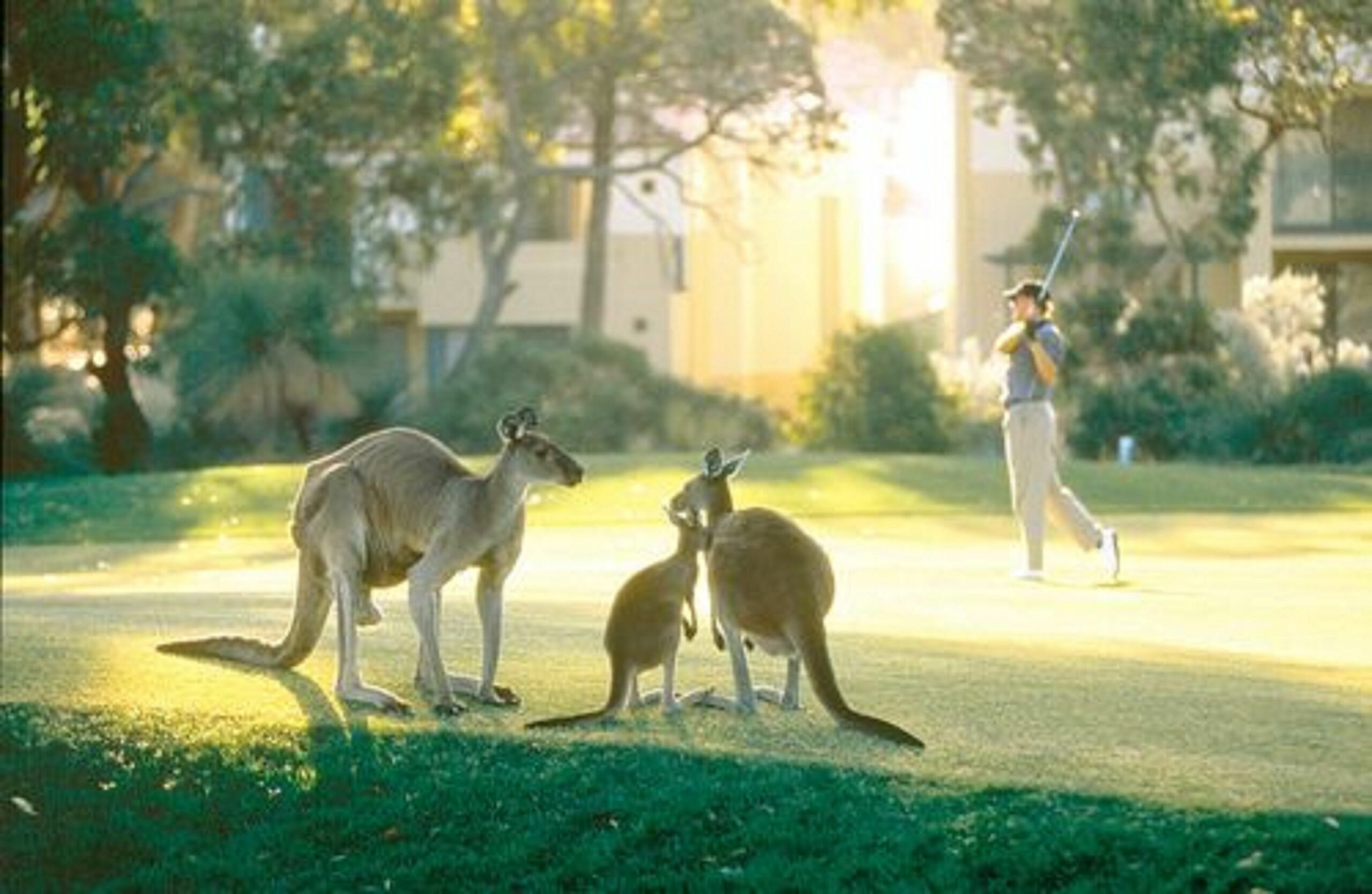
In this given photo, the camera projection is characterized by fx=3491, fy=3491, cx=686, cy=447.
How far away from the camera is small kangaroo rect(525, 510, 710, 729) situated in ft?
41.5

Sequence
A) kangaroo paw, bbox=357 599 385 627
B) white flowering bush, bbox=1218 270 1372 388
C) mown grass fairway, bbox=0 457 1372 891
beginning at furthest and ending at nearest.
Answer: white flowering bush, bbox=1218 270 1372 388 → kangaroo paw, bbox=357 599 385 627 → mown grass fairway, bbox=0 457 1372 891

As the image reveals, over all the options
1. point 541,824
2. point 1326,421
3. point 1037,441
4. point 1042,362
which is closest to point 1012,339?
point 1042,362

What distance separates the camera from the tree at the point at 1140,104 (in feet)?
76.0

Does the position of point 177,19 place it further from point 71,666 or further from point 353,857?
point 353,857

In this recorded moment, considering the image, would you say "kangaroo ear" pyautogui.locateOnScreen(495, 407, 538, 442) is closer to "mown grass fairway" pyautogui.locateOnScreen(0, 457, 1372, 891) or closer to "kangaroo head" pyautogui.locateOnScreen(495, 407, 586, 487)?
"kangaroo head" pyautogui.locateOnScreen(495, 407, 586, 487)

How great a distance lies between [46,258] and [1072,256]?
12854mm

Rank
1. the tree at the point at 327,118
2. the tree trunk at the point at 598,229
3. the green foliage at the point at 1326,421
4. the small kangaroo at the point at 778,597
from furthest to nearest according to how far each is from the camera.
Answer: the tree trunk at the point at 598,229 → the tree at the point at 327,118 → the green foliage at the point at 1326,421 → the small kangaroo at the point at 778,597

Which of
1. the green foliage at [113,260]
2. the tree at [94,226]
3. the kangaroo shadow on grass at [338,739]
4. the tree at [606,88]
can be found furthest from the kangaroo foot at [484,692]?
the tree at [606,88]

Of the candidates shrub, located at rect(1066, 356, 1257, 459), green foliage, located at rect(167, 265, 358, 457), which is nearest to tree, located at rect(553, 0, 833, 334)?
green foliage, located at rect(167, 265, 358, 457)

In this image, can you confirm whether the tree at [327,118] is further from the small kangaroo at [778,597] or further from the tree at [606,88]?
the small kangaroo at [778,597]

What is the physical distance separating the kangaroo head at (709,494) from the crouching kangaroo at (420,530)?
423 millimetres

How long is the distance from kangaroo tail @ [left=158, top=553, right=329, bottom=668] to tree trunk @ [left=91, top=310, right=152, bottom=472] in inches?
953

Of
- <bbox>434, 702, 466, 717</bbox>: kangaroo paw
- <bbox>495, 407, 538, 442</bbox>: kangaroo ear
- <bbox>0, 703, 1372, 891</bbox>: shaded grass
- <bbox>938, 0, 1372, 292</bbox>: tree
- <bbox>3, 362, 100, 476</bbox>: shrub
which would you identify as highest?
<bbox>938, 0, 1372, 292</bbox>: tree

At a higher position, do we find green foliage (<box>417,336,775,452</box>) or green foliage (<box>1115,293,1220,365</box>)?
green foliage (<box>1115,293,1220,365</box>)
